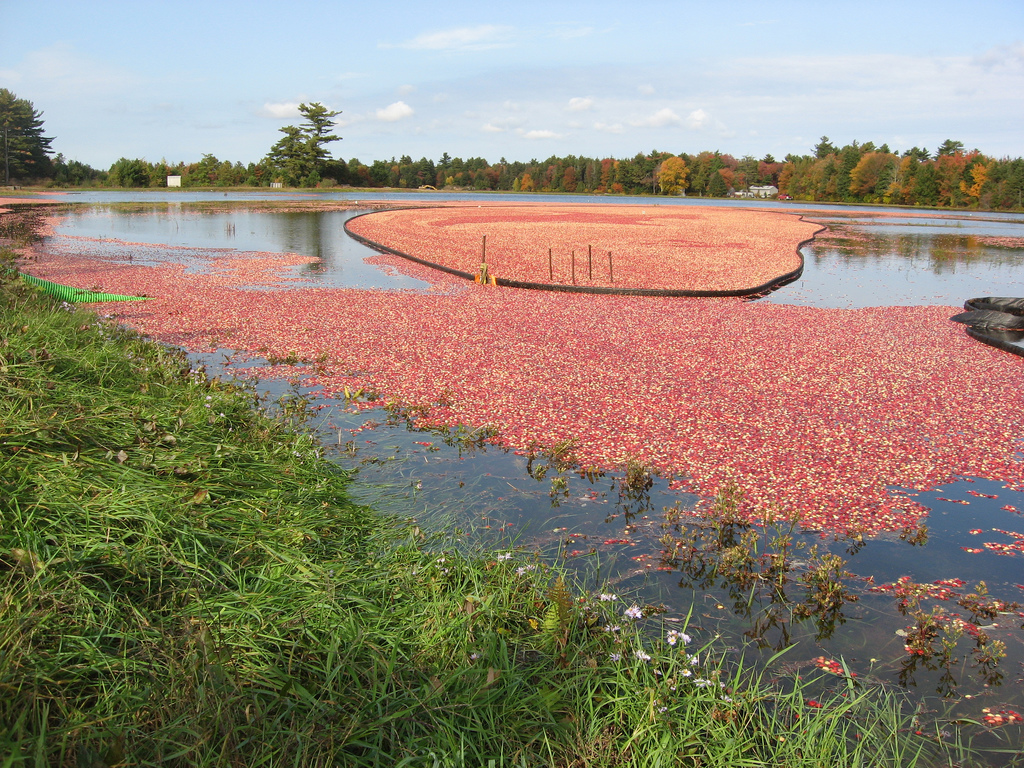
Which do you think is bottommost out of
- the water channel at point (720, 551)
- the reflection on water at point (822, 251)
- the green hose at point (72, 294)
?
the water channel at point (720, 551)

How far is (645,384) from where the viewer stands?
799 cm

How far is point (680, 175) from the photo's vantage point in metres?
112

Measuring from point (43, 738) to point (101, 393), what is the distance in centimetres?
373

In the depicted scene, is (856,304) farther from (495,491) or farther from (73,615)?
(73,615)

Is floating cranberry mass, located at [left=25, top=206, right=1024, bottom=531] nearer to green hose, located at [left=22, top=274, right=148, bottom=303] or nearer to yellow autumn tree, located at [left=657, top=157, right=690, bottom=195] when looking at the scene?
green hose, located at [left=22, top=274, right=148, bottom=303]

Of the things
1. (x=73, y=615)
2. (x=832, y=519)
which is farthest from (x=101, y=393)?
(x=832, y=519)

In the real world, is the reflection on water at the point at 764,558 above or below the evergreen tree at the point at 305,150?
below

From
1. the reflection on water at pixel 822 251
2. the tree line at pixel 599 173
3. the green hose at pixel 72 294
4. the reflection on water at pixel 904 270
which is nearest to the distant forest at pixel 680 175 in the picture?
the tree line at pixel 599 173

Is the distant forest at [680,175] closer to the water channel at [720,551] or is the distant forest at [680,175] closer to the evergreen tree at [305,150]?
the evergreen tree at [305,150]

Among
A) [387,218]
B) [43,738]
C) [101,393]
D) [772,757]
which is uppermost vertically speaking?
[387,218]

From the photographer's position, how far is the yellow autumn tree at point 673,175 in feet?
366

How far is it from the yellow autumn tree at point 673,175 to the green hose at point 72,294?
10879 centimetres

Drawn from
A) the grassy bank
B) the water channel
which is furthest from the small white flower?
the water channel

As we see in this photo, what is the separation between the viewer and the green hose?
38.5 feet
